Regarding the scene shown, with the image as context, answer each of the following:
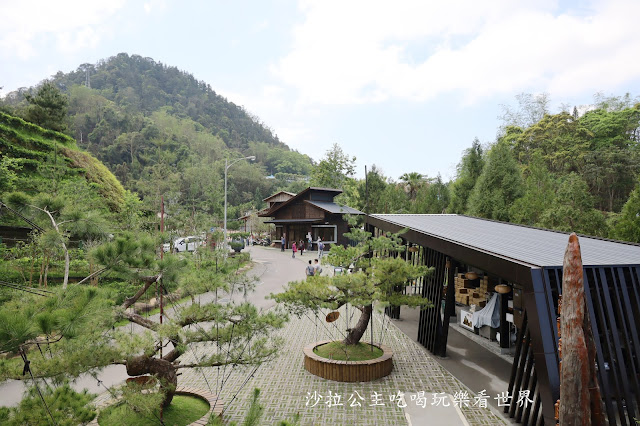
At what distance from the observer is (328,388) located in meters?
7.56

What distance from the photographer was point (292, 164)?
82.6m

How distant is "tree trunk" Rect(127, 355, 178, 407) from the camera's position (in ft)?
16.2

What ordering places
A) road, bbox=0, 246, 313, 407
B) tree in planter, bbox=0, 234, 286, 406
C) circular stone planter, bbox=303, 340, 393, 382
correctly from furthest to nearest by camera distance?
circular stone planter, bbox=303, 340, 393, 382 < road, bbox=0, 246, 313, 407 < tree in planter, bbox=0, 234, 286, 406

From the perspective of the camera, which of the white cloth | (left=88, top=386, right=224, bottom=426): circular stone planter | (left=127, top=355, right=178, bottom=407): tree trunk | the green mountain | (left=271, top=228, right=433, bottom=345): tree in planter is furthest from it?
the green mountain

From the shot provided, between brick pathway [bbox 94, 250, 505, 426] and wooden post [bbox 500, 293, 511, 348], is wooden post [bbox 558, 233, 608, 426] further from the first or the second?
wooden post [bbox 500, 293, 511, 348]

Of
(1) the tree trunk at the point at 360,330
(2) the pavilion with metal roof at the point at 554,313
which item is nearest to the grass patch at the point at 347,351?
(1) the tree trunk at the point at 360,330

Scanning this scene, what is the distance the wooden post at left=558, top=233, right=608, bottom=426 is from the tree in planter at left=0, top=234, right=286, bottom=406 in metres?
3.26

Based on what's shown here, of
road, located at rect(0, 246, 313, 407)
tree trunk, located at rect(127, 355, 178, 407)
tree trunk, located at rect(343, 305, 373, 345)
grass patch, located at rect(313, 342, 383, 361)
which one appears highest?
tree trunk, located at rect(127, 355, 178, 407)

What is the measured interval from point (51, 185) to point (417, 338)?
514 inches

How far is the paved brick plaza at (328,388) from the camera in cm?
632

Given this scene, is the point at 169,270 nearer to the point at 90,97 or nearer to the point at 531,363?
the point at 531,363

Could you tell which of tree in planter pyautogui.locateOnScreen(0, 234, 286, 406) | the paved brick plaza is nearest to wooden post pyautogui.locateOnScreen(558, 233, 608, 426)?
the paved brick plaza

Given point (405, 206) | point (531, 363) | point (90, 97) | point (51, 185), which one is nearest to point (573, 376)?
point (531, 363)

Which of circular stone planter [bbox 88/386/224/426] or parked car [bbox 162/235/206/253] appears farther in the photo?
parked car [bbox 162/235/206/253]
